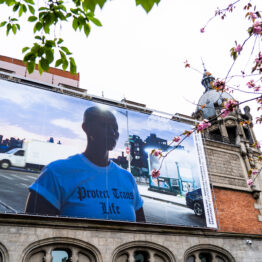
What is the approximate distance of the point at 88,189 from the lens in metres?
11.0

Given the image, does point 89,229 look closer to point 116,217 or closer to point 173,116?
point 116,217

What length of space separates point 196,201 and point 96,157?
5.01 meters

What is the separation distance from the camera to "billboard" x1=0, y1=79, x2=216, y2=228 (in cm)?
1023

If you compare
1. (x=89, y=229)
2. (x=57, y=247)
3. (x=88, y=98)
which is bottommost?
(x=57, y=247)

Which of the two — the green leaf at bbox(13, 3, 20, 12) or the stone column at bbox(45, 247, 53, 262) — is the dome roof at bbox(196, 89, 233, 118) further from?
the green leaf at bbox(13, 3, 20, 12)

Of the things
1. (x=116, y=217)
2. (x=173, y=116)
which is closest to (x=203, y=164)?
(x=173, y=116)

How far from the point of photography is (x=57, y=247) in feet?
32.1

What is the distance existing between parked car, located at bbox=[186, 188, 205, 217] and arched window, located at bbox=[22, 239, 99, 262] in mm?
4974

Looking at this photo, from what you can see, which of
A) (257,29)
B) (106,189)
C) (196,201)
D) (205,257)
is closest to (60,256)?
(106,189)

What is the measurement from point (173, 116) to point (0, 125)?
8559 mm

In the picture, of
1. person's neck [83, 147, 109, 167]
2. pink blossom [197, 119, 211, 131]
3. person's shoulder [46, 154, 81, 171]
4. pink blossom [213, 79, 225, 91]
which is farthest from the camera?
person's neck [83, 147, 109, 167]

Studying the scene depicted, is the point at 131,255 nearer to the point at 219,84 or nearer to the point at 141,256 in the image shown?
the point at 141,256

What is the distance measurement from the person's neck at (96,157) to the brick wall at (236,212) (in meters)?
6.00

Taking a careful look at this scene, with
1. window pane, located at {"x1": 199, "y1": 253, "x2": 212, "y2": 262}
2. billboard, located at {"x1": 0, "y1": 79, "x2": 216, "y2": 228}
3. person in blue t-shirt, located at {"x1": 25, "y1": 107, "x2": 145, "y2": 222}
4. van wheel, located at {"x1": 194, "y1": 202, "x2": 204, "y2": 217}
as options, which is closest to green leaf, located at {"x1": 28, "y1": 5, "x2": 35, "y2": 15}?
billboard, located at {"x1": 0, "y1": 79, "x2": 216, "y2": 228}
